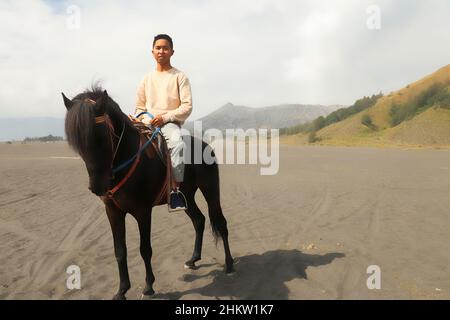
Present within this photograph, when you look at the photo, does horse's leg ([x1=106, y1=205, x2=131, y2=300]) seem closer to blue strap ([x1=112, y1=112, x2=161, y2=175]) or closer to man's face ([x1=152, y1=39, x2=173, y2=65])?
blue strap ([x1=112, y1=112, x2=161, y2=175])

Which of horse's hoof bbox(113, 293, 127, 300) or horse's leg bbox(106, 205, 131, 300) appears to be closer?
horse's leg bbox(106, 205, 131, 300)

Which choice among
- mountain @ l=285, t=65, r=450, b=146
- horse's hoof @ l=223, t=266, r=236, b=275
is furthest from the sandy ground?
mountain @ l=285, t=65, r=450, b=146

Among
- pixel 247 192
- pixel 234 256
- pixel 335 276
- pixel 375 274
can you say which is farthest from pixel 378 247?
pixel 247 192

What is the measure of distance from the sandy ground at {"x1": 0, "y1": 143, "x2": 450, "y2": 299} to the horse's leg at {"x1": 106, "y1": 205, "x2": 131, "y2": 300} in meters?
0.24

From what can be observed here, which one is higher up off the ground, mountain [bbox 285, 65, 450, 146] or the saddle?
mountain [bbox 285, 65, 450, 146]

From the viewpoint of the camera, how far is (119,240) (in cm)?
414

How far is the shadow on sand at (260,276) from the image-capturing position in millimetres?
4430

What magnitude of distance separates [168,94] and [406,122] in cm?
4634

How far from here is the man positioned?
4.39 m

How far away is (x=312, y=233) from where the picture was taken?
7129 millimetres

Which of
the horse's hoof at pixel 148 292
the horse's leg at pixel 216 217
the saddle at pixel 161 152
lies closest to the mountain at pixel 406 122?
the horse's leg at pixel 216 217

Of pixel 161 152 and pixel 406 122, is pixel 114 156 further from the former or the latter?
pixel 406 122

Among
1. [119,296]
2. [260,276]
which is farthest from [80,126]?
[260,276]

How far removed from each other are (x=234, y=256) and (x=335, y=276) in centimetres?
186
